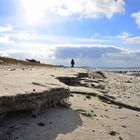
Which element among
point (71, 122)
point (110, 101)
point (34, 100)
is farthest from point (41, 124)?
point (110, 101)

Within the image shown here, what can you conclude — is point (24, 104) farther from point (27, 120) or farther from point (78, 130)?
point (78, 130)

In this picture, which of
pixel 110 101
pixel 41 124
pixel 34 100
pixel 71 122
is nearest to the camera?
pixel 41 124

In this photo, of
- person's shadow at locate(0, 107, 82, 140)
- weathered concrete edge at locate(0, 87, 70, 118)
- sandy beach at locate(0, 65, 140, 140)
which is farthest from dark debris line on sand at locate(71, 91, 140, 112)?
person's shadow at locate(0, 107, 82, 140)

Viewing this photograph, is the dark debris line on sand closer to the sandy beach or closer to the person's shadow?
the sandy beach

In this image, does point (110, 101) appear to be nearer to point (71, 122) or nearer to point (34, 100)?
point (71, 122)

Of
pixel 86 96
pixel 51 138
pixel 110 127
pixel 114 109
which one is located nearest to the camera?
pixel 51 138

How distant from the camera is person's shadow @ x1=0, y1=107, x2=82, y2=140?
8.28 metres

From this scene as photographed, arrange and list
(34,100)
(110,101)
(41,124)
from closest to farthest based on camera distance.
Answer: (41,124) < (34,100) < (110,101)

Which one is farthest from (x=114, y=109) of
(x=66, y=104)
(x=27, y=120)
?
(x=27, y=120)

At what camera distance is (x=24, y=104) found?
28.9ft

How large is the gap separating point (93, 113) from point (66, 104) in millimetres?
800

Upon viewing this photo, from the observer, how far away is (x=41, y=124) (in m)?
8.91

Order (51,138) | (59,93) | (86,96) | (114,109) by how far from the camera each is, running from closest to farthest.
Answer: (51,138), (59,93), (114,109), (86,96)

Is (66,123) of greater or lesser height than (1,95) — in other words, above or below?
below
